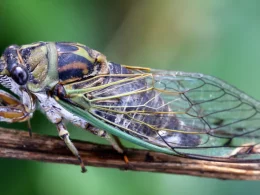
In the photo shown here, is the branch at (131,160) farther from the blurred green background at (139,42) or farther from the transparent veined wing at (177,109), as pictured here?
the blurred green background at (139,42)

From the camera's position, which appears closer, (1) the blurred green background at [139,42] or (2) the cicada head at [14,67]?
(2) the cicada head at [14,67]

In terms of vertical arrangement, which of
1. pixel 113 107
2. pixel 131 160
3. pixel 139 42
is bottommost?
pixel 131 160

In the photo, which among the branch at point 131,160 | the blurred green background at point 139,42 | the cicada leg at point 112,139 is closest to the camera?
the branch at point 131,160

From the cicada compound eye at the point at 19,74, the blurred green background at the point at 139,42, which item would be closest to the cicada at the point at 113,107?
the cicada compound eye at the point at 19,74

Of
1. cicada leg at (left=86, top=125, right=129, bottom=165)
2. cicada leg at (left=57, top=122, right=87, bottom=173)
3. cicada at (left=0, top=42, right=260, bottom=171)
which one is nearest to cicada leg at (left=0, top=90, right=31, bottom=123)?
cicada at (left=0, top=42, right=260, bottom=171)

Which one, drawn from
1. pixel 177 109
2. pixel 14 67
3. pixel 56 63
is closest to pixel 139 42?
pixel 177 109

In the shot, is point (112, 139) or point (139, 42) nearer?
point (112, 139)

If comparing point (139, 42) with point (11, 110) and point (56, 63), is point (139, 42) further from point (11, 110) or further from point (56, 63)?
point (11, 110)
